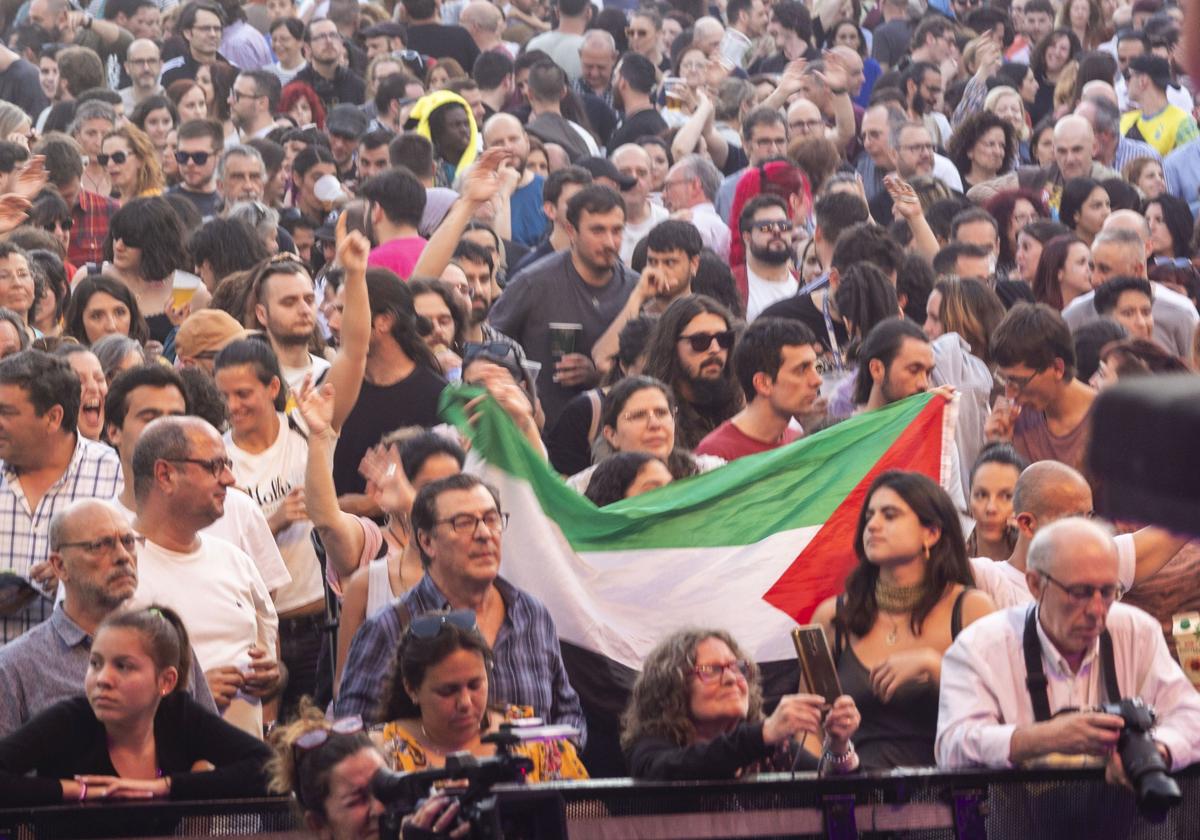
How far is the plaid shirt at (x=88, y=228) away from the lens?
37.4ft

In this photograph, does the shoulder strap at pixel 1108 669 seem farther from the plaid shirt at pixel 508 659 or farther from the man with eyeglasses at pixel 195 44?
the man with eyeglasses at pixel 195 44

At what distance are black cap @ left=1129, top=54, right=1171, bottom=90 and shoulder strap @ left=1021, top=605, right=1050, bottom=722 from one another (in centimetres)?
1019

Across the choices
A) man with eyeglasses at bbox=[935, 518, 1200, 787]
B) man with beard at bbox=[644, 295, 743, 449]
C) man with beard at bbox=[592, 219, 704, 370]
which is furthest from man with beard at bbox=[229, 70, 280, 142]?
man with eyeglasses at bbox=[935, 518, 1200, 787]

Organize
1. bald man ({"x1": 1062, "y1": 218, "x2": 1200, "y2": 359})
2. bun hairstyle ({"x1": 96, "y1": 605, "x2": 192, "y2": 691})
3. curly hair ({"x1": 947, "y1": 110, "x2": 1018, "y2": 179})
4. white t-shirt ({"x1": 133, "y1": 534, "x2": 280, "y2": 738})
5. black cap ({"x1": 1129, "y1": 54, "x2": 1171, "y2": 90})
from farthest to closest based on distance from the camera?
1. black cap ({"x1": 1129, "y1": 54, "x2": 1171, "y2": 90})
2. curly hair ({"x1": 947, "y1": 110, "x2": 1018, "y2": 179})
3. bald man ({"x1": 1062, "y1": 218, "x2": 1200, "y2": 359})
4. white t-shirt ({"x1": 133, "y1": 534, "x2": 280, "y2": 738})
5. bun hairstyle ({"x1": 96, "y1": 605, "x2": 192, "y2": 691})

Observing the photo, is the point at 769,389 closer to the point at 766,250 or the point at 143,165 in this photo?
the point at 766,250

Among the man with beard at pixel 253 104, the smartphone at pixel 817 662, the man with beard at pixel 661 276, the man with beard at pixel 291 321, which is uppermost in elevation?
the man with beard at pixel 253 104

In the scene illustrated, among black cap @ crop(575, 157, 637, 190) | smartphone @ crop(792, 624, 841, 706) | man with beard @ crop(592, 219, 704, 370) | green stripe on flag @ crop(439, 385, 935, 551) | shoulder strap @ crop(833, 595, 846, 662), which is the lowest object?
smartphone @ crop(792, 624, 841, 706)

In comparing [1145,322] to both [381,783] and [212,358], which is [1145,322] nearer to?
[212,358]

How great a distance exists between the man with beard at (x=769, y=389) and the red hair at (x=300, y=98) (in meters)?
8.32

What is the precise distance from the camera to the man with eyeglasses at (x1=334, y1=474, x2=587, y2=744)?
230 inches

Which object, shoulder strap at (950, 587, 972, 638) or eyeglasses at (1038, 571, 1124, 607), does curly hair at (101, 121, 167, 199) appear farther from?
eyeglasses at (1038, 571, 1124, 607)

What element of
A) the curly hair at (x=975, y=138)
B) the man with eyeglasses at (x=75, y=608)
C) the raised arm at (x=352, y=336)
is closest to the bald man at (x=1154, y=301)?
the curly hair at (x=975, y=138)

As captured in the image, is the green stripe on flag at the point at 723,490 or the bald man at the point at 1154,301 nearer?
Result: the green stripe on flag at the point at 723,490

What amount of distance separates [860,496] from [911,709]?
3.83ft
